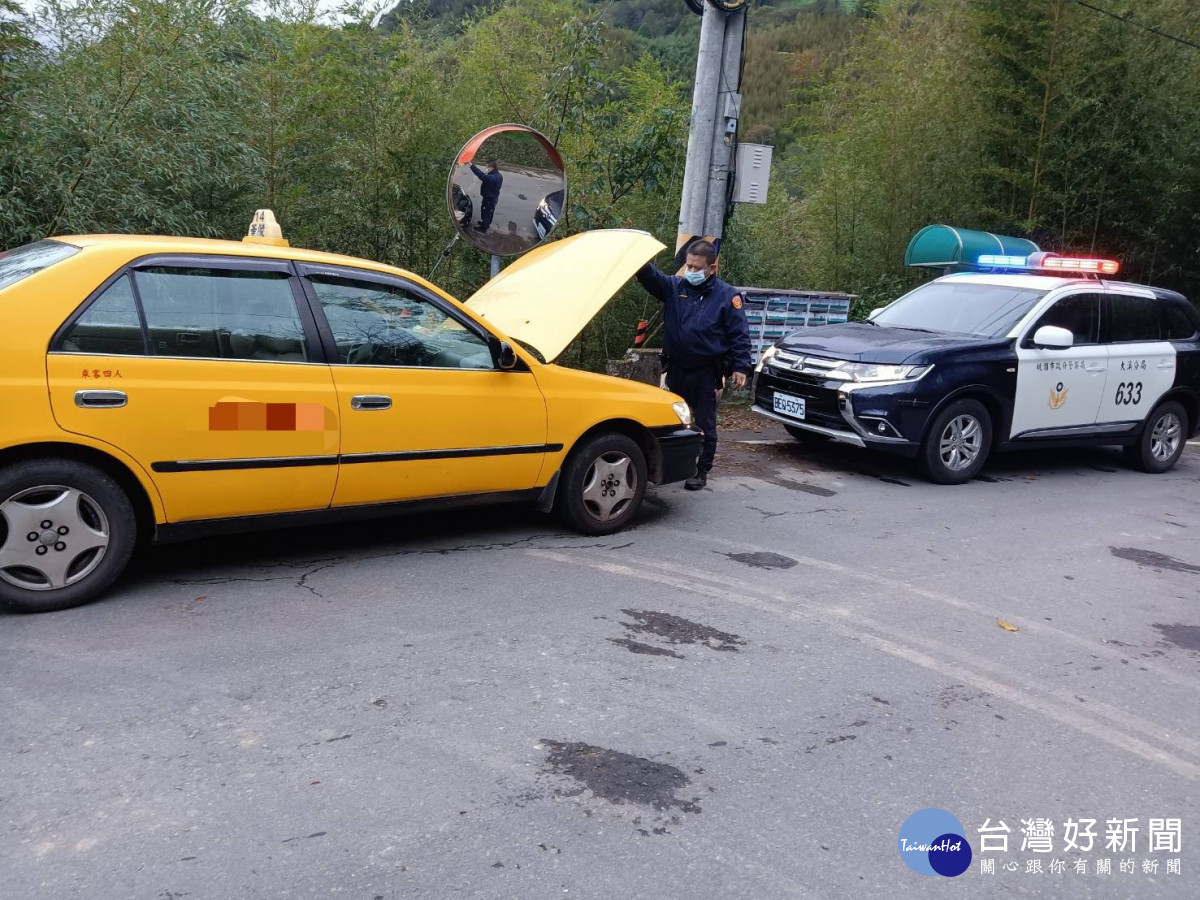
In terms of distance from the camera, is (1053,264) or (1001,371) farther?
(1053,264)

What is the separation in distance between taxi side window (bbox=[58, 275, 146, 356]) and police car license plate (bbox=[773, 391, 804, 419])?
5487 mm

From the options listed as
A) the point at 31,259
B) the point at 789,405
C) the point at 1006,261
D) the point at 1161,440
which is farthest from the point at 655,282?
the point at 1161,440

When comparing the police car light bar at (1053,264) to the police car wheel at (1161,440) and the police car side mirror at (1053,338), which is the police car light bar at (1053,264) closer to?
the police car side mirror at (1053,338)

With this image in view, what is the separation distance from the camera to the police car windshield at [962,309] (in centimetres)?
858

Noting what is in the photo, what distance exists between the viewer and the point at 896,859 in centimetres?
292

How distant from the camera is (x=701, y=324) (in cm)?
684

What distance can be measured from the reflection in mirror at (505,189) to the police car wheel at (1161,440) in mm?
6060

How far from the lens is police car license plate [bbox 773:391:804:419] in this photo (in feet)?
27.4

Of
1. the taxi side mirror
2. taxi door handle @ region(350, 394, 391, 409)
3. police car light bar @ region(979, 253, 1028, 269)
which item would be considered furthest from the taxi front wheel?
police car light bar @ region(979, 253, 1028, 269)

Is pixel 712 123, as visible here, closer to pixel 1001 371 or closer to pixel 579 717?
pixel 1001 371

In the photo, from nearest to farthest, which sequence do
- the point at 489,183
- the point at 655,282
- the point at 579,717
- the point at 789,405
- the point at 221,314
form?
1. the point at 579,717
2. the point at 221,314
3. the point at 655,282
4. the point at 489,183
5. the point at 789,405

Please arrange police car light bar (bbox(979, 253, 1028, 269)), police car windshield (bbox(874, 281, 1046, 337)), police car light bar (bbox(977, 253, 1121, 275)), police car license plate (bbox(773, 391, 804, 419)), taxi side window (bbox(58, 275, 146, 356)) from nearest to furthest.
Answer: taxi side window (bbox(58, 275, 146, 356)), police car license plate (bbox(773, 391, 804, 419)), police car windshield (bbox(874, 281, 1046, 337)), police car light bar (bbox(977, 253, 1121, 275)), police car light bar (bbox(979, 253, 1028, 269))

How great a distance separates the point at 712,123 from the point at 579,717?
665 centimetres

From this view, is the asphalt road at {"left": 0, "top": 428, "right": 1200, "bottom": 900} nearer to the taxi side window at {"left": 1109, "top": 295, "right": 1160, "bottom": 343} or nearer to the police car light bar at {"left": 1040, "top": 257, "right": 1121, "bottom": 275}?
the taxi side window at {"left": 1109, "top": 295, "right": 1160, "bottom": 343}
